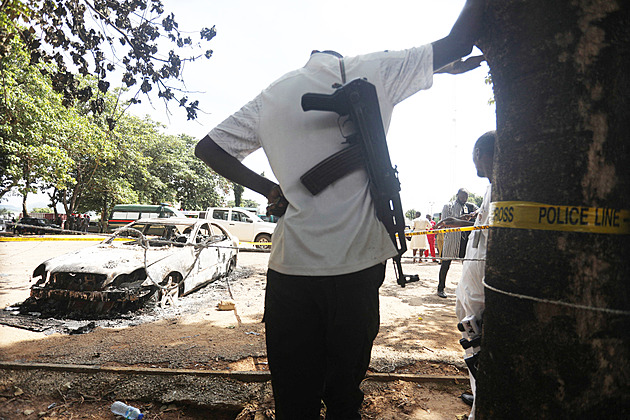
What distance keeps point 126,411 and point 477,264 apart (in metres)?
2.49

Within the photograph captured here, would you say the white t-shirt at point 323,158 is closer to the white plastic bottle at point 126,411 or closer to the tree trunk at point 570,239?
the tree trunk at point 570,239

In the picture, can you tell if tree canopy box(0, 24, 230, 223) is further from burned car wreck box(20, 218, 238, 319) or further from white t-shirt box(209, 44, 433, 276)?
white t-shirt box(209, 44, 433, 276)

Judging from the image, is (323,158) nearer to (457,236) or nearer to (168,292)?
(168,292)

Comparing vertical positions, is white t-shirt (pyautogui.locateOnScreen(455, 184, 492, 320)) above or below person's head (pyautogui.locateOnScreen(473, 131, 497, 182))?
below

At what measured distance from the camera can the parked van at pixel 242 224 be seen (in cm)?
1517

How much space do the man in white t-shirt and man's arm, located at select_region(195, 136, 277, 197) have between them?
147mm

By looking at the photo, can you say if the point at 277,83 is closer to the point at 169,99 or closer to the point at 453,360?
the point at 453,360

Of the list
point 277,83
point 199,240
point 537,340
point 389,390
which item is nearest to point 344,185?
point 277,83

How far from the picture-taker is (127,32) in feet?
15.0

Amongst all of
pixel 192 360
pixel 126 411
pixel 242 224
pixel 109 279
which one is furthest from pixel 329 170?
pixel 242 224

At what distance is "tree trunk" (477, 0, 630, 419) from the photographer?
877mm

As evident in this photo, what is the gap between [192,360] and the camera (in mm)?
3488

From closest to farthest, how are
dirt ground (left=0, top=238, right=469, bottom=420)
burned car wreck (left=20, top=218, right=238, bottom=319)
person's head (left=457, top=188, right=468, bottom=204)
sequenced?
dirt ground (left=0, top=238, right=469, bottom=420) → burned car wreck (left=20, top=218, right=238, bottom=319) → person's head (left=457, top=188, right=468, bottom=204)

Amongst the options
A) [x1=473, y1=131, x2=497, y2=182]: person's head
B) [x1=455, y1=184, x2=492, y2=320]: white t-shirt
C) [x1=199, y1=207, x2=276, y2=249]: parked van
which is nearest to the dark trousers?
[x1=455, y1=184, x2=492, y2=320]: white t-shirt
